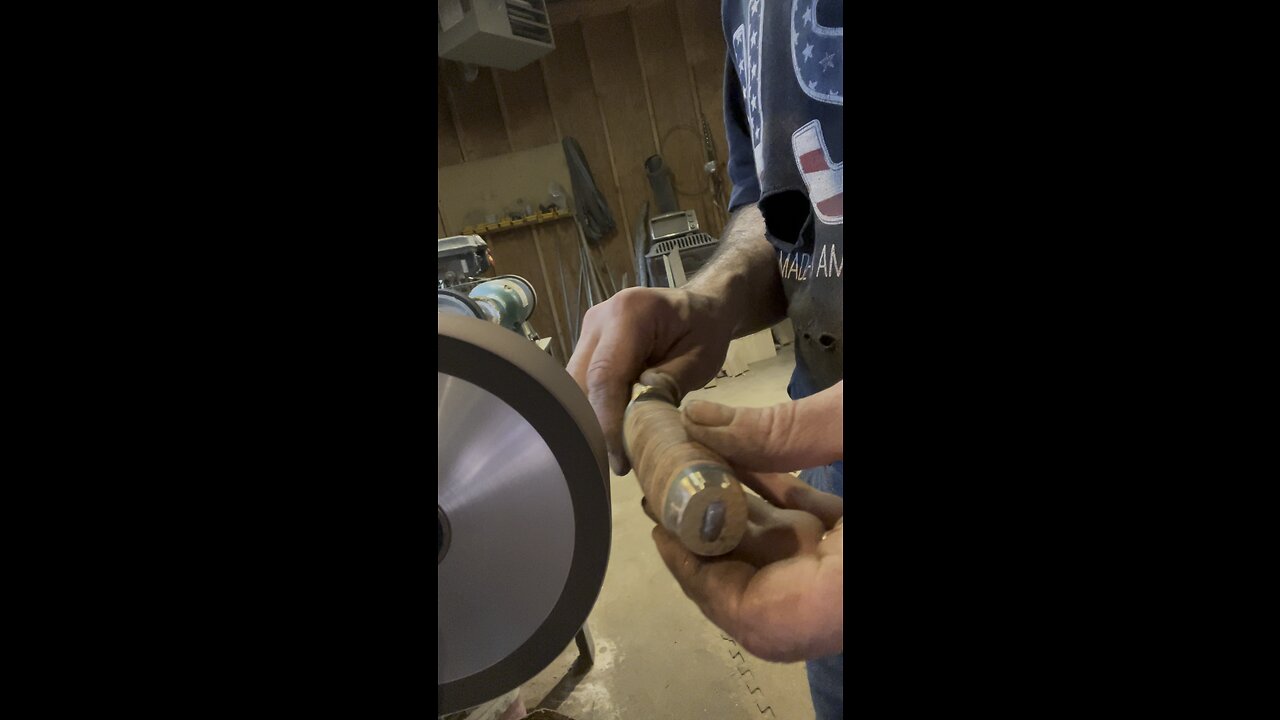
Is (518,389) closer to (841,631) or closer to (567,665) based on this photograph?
(841,631)

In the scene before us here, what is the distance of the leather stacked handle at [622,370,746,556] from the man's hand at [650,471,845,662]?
30 mm

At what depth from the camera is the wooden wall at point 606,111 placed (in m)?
3.88

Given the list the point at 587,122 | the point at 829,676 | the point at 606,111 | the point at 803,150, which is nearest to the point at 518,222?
the point at 587,122

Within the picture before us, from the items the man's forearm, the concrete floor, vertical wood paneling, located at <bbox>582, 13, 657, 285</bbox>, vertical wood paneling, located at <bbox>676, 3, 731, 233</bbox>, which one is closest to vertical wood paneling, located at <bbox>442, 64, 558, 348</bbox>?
vertical wood paneling, located at <bbox>582, 13, 657, 285</bbox>

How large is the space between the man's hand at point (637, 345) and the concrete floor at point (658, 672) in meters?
1.01

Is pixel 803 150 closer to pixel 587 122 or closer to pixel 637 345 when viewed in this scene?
pixel 637 345

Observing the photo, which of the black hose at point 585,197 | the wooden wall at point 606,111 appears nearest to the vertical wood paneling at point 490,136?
the wooden wall at point 606,111

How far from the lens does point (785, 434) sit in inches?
20.6

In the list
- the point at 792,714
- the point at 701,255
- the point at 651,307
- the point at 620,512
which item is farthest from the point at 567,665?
the point at 701,255

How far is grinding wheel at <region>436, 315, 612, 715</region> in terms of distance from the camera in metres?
0.44

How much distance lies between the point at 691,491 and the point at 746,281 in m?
0.63

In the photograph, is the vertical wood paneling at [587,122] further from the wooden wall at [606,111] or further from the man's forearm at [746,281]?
the man's forearm at [746,281]

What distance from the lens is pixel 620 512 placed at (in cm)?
243

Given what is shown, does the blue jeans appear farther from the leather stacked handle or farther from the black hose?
the black hose
